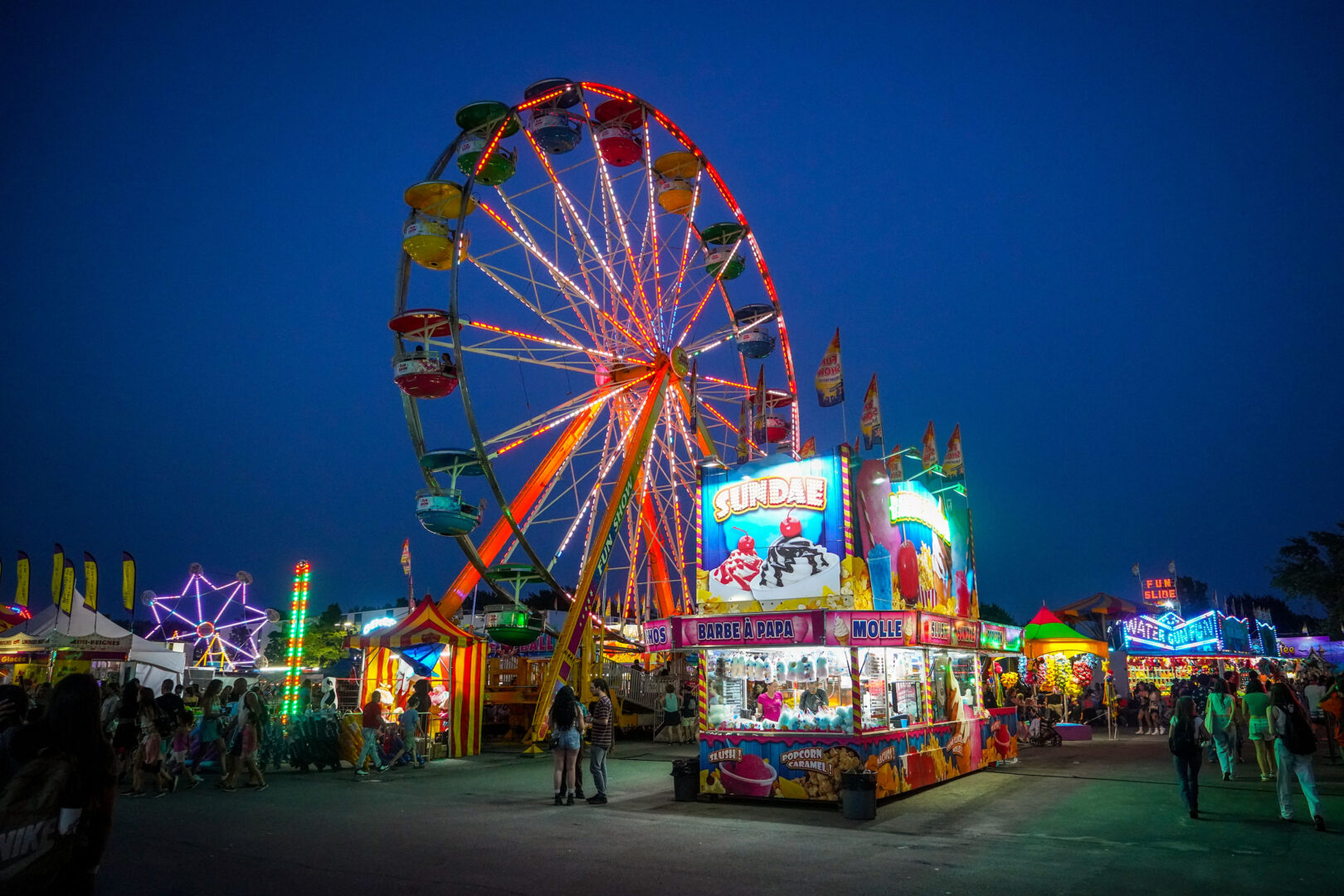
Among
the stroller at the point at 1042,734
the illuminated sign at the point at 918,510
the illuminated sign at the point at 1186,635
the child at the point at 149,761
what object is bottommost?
the stroller at the point at 1042,734

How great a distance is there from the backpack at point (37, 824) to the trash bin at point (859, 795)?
8.04 meters

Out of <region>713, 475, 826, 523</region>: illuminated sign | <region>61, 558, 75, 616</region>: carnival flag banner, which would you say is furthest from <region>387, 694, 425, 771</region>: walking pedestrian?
<region>61, 558, 75, 616</region>: carnival flag banner

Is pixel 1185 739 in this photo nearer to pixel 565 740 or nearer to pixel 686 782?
pixel 686 782

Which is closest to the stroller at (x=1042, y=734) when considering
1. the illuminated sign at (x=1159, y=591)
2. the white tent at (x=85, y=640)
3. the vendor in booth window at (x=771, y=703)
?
the vendor in booth window at (x=771, y=703)

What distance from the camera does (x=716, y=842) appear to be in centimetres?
848

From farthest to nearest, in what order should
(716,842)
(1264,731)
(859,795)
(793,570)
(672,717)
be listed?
(672,717) → (1264,731) → (793,570) → (859,795) → (716,842)

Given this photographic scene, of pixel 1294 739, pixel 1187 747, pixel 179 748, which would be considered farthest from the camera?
pixel 179 748

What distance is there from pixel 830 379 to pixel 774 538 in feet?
14.3

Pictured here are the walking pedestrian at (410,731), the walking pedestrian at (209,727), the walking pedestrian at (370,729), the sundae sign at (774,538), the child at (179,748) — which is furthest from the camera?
the walking pedestrian at (410,731)

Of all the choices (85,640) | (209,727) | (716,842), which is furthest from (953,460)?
(85,640)

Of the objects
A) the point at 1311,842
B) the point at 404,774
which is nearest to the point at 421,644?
the point at 404,774

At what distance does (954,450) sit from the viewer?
1470 centimetres

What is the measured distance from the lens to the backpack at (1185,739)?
948 centimetres

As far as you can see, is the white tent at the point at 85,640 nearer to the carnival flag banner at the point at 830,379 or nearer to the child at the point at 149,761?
the child at the point at 149,761
